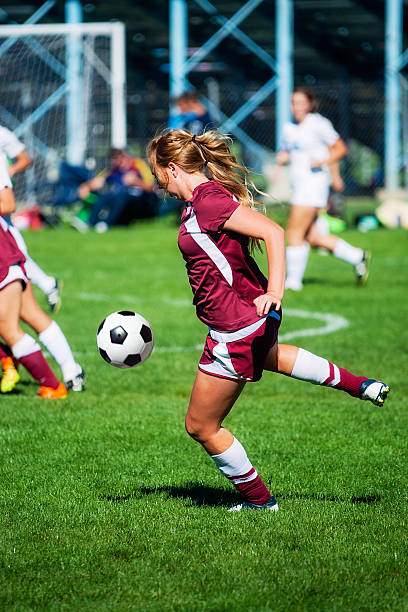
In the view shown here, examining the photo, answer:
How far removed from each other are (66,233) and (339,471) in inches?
603

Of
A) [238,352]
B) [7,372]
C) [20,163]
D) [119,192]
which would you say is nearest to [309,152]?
[20,163]

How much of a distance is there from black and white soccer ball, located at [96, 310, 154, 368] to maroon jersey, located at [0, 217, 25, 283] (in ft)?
4.03

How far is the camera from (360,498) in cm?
422

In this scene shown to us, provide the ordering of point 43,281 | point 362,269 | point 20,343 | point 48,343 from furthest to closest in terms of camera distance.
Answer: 1. point 362,269
2. point 43,281
3. point 48,343
4. point 20,343

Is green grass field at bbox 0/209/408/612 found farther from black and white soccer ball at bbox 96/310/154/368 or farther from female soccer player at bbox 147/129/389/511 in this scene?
black and white soccer ball at bbox 96/310/154/368

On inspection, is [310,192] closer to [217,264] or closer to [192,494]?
[192,494]

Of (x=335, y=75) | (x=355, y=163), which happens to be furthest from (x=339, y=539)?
(x=335, y=75)

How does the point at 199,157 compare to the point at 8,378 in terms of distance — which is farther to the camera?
the point at 8,378

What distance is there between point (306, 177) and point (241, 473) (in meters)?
7.32

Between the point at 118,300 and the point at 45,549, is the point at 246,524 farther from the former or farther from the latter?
the point at 118,300

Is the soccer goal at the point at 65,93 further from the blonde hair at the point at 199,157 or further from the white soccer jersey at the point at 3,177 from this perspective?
the blonde hair at the point at 199,157

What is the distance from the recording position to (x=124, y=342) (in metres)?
4.61

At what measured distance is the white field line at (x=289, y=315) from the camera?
806 cm

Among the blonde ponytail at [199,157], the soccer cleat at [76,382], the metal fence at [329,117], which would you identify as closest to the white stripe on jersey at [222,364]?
the blonde ponytail at [199,157]
